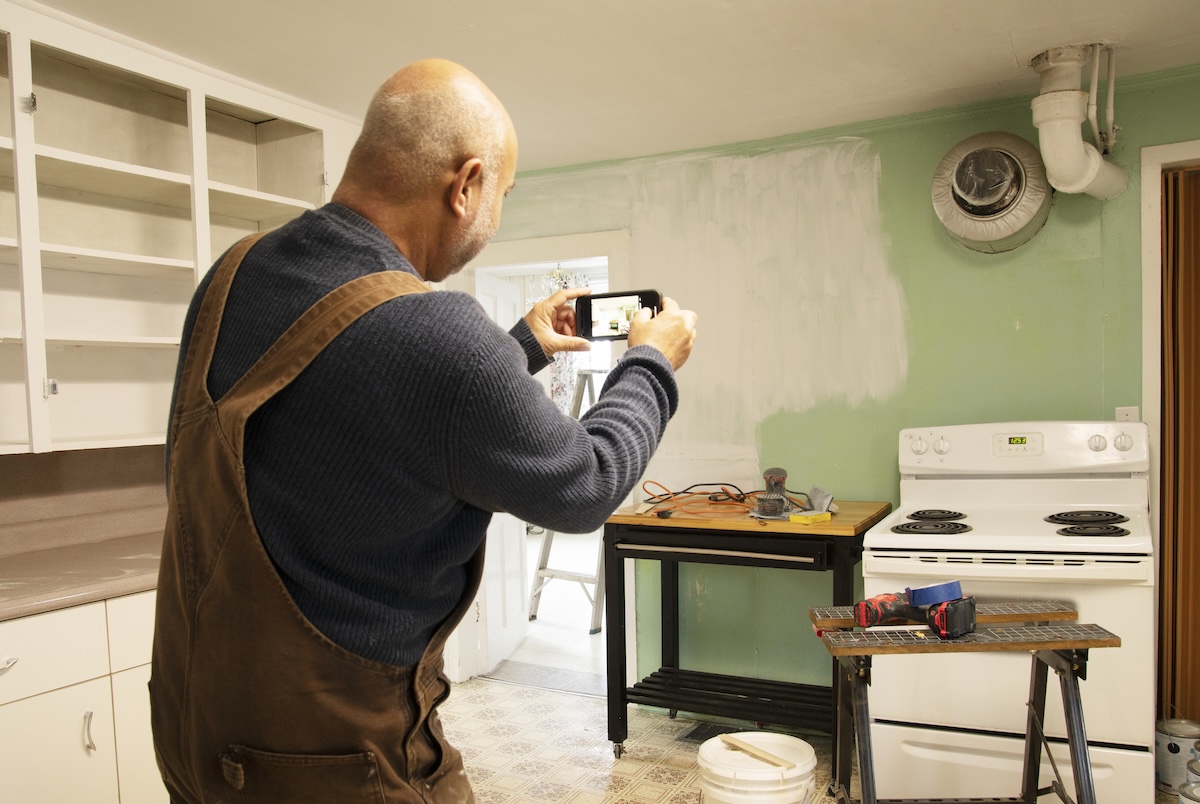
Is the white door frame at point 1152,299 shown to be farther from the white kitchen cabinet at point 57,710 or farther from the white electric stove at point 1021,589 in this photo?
the white kitchen cabinet at point 57,710

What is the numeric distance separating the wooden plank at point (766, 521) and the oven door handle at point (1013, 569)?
0.67ft

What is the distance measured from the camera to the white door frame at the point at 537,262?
3.61 m

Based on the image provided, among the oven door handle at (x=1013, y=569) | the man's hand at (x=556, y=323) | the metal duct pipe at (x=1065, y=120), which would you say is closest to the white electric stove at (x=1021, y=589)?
the oven door handle at (x=1013, y=569)

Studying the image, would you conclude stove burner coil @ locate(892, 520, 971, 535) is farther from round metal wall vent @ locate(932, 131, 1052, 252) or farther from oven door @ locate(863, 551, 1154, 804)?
round metal wall vent @ locate(932, 131, 1052, 252)

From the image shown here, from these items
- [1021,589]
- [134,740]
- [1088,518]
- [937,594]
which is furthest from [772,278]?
[134,740]

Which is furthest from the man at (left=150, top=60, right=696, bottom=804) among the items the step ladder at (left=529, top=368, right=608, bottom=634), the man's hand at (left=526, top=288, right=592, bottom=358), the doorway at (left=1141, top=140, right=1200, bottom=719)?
the step ladder at (left=529, top=368, right=608, bottom=634)

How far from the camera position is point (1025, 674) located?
2.25 m

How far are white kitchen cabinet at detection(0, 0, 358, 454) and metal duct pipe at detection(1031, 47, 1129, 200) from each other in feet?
7.51

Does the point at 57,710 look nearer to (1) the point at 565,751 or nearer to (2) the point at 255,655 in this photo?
(2) the point at 255,655

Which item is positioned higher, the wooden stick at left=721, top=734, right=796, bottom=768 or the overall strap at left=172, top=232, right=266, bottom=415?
the overall strap at left=172, top=232, right=266, bottom=415

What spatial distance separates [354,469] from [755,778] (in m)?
1.69

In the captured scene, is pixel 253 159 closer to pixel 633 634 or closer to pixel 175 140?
pixel 175 140

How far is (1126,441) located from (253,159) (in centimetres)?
309

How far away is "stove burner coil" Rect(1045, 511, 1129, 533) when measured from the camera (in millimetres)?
2432
